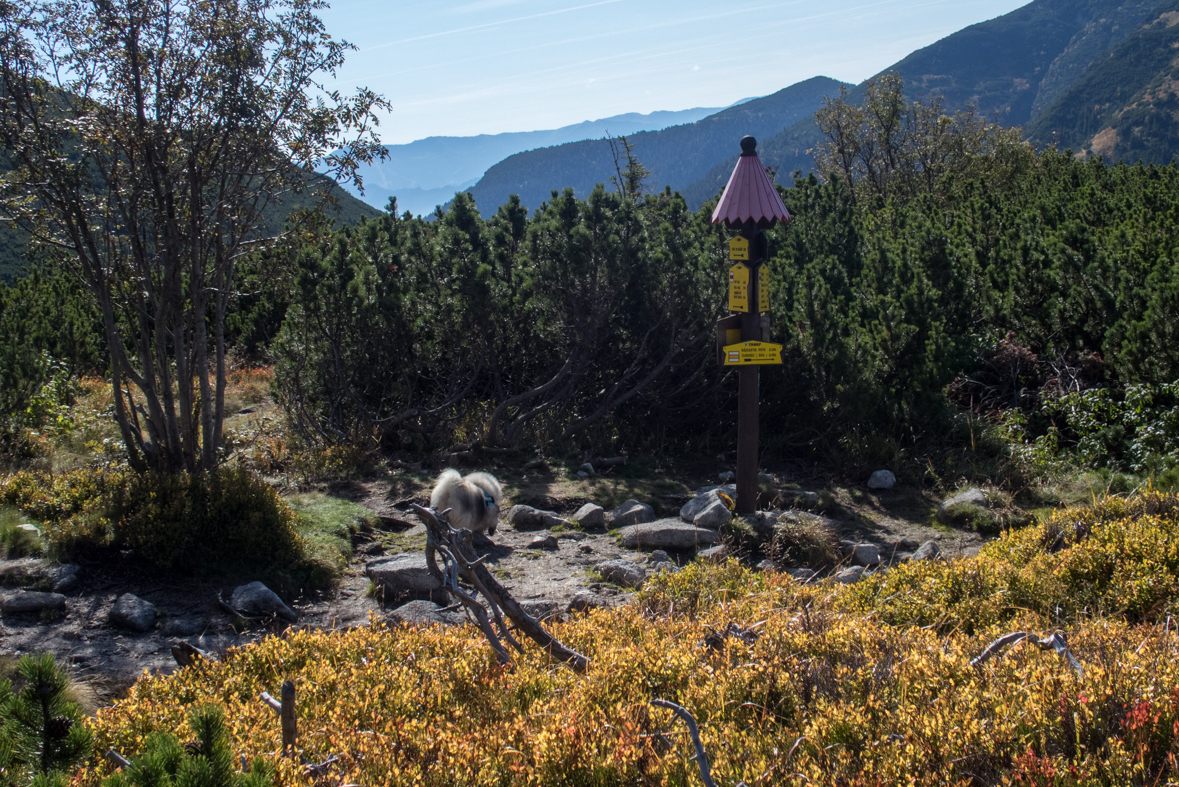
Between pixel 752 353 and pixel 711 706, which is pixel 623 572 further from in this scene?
pixel 711 706

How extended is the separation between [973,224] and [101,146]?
12195 mm

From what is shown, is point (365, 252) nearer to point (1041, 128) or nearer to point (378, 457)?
point (378, 457)

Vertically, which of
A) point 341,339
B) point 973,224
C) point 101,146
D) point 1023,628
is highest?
point 101,146

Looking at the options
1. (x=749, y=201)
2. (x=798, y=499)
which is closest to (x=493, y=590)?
(x=749, y=201)

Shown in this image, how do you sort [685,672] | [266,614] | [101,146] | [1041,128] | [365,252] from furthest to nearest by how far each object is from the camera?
[1041,128], [365,252], [101,146], [266,614], [685,672]

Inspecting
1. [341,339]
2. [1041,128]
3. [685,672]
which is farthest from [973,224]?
[1041,128]

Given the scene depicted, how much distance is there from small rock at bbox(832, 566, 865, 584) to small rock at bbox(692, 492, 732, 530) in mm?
1304

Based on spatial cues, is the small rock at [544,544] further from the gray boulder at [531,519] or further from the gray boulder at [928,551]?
the gray boulder at [928,551]

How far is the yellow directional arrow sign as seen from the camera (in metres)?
6.60

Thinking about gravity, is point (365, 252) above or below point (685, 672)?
above

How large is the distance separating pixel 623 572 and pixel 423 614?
148cm

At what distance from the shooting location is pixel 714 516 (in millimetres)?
6770

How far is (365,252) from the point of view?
1021 centimetres

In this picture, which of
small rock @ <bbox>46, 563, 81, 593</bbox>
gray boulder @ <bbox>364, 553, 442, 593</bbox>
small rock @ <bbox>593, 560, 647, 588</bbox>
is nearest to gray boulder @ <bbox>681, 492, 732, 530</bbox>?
small rock @ <bbox>593, 560, 647, 588</bbox>
